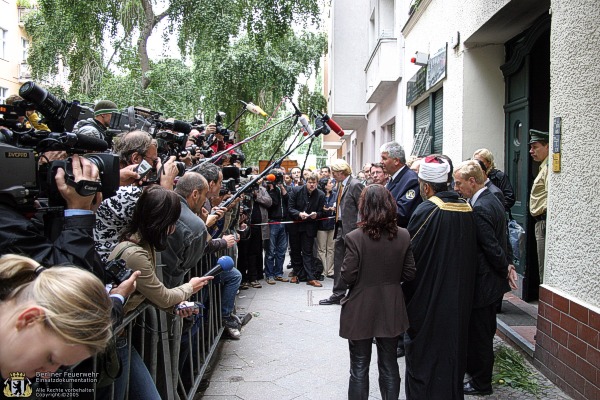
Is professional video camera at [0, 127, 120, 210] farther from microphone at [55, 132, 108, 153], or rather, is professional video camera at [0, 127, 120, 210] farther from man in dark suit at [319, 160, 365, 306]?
man in dark suit at [319, 160, 365, 306]

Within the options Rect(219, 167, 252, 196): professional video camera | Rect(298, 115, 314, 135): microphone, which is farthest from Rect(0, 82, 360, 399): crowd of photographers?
Rect(298, 115, 314, 135): microphone

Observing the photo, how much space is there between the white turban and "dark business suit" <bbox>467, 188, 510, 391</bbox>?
42 cm

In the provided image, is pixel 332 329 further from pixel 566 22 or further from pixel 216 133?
pixel 566 22

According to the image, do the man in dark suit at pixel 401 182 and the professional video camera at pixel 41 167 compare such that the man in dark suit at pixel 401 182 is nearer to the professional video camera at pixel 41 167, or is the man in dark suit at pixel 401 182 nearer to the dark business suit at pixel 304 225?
the professional video camera at pixel 41 167

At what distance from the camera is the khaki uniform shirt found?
5.39 m

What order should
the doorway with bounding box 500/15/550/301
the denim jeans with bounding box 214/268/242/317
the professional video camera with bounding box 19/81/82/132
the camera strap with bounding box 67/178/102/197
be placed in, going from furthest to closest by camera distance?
the doorway with bounding box 500/15/550/301, the denim jeans with bounding box 214/268/242/317, the professional video camera with bounding box 19/81/82/132, the camera strap with bounding box 67/178/102/197

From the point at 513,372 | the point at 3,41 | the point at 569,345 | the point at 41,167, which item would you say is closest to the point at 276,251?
the point at 513,372

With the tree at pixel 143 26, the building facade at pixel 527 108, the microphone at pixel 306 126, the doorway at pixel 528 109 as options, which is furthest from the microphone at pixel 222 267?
the tree at pixel 143 26

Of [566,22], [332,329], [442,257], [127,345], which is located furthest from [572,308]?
[127,345]

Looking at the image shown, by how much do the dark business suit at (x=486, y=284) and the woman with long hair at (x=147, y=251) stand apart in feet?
7.83

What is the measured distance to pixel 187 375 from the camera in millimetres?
3965

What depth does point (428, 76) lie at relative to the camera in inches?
350

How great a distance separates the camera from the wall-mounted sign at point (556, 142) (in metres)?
4.39

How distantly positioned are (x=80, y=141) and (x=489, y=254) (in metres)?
3.08
